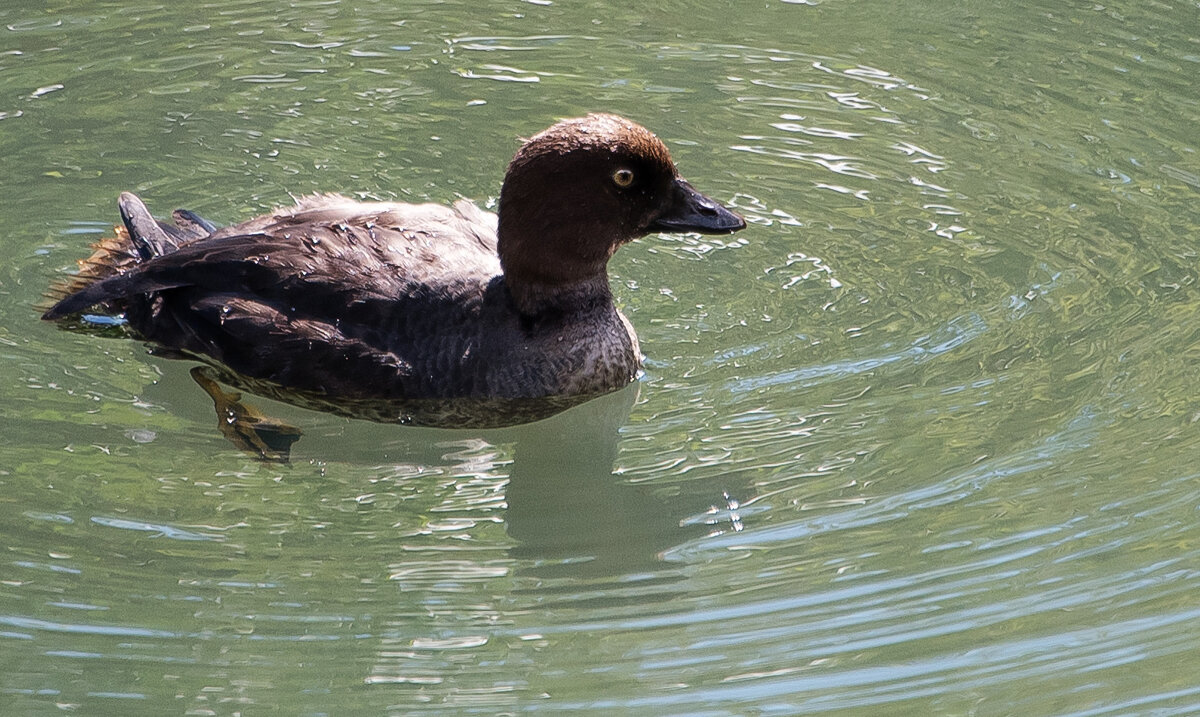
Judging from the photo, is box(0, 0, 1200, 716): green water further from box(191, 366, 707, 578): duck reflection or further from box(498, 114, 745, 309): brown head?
box(498, 114, 745, 309): brown head

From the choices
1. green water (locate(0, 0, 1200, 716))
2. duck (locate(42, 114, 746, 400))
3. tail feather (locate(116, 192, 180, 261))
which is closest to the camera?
green water (locate(0, 0, 1200, 716))

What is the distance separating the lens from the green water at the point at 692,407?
5.23m

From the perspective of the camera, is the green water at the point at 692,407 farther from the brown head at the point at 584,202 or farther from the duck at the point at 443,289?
the brown head at the point at 584,202

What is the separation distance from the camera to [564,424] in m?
7.07

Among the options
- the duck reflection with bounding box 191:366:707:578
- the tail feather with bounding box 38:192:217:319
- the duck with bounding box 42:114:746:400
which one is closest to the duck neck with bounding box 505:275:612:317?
the duck with bounding box 42:114:746:400

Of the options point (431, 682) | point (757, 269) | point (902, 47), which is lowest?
point (431, 682)

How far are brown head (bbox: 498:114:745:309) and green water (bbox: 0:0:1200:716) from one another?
2.15ft

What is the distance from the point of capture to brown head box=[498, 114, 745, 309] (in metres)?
6.77

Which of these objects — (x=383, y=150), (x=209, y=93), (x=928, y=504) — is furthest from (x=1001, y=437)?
(x=209, y=93)

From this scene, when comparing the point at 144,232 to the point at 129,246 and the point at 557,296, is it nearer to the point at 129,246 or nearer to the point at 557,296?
the point at 129,246

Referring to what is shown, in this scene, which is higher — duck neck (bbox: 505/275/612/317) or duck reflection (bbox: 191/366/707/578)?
duck neck (bbox: 505/275/612/317)

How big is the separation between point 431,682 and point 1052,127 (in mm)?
5666

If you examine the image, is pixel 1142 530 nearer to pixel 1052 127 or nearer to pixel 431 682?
pixel 431 682

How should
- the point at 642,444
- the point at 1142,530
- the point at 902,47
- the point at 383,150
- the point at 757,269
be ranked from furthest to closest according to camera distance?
the point at 902,47, the point at 383,150, the point at 757,269, the point at 642,444, the point at 1142,530
